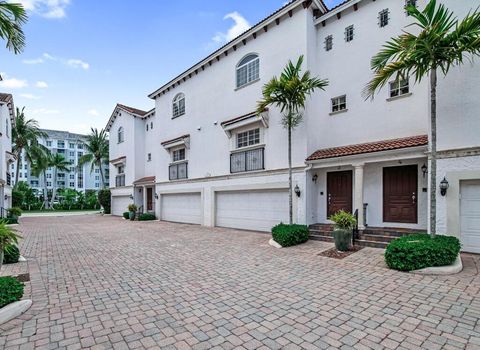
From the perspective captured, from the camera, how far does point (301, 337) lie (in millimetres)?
3459

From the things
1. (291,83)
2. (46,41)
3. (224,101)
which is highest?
(46,41)

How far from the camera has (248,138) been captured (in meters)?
13.5

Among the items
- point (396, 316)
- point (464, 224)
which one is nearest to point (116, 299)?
point (396, 316)

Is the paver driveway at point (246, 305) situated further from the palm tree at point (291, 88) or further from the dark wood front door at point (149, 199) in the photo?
the dark wood front door at point (149, 199)

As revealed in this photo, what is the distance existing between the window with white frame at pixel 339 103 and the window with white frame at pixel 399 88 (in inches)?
68.7

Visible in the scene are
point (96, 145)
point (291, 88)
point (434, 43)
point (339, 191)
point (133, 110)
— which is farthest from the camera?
point (96, 145)

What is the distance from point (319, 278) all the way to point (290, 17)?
439 inches

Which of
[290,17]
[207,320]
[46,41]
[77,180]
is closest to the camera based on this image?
[207,320]

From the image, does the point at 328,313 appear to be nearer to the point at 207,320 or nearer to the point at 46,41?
the point at 207,320

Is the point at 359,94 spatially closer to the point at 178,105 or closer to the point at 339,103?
the point at 339,103

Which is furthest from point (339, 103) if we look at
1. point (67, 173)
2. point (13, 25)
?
point (67, 173)

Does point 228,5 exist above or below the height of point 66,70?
above

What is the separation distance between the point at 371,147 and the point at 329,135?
2.26 m

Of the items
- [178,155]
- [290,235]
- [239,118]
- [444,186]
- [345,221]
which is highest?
[239,118]
